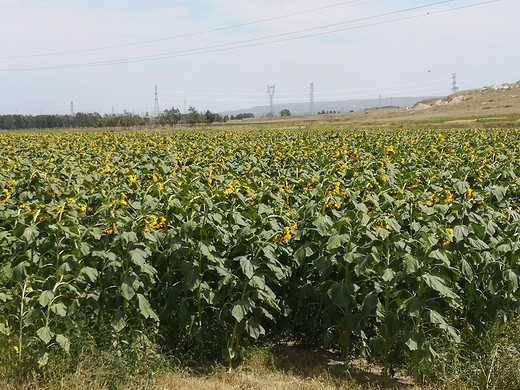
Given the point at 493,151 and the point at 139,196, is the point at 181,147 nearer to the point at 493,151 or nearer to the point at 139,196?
the point at 493,151

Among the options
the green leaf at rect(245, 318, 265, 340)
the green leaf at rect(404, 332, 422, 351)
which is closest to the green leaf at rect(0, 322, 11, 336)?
the green leaf at rect(245, 318, 265, 340)

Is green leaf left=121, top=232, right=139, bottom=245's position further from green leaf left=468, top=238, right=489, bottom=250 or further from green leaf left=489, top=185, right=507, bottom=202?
green leaf left=489, top=185, right=507, bottom=202

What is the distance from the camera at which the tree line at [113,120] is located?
265 ft

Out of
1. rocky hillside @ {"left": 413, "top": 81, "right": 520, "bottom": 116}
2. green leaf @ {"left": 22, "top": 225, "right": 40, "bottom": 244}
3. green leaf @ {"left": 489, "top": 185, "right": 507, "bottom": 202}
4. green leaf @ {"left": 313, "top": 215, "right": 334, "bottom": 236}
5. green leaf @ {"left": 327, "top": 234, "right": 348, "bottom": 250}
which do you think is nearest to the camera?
green leaf @ {"left": 327, "top": 234, "right": 348, "bottom": 250}

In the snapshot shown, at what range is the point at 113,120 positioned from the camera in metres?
80.2

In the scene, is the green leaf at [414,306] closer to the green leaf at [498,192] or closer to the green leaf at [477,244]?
the green leaf at [477,244]

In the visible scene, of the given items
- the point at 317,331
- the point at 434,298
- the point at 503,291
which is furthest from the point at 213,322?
the point at 503,291

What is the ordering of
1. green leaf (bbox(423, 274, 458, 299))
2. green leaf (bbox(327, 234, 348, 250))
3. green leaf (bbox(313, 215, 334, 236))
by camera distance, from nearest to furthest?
green leaf (bbox(423, 274, 458, 299)) → green leaf (bbox(327, 234, 348, 250)) → green leaf (bbox(313, 215, 334, 236))

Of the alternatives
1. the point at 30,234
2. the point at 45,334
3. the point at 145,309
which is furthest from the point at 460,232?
the point at 30,234

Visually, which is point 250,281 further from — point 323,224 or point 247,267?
point 323,224

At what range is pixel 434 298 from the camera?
14.5 ft

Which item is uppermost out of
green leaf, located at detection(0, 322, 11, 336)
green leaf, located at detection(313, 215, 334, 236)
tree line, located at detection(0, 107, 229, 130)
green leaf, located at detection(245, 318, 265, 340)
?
tree line, located at detection(0, 107, 229, 130)

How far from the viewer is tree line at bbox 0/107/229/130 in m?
80.8

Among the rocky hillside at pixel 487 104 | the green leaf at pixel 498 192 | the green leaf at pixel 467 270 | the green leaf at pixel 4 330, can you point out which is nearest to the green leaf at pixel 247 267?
the green leaf at pixel 467 270
